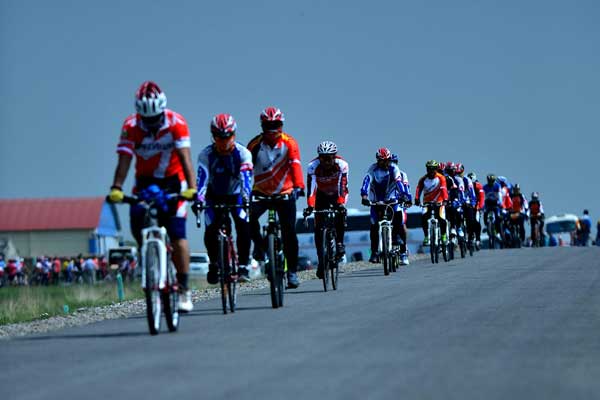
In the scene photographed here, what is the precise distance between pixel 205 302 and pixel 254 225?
1763 millimetres

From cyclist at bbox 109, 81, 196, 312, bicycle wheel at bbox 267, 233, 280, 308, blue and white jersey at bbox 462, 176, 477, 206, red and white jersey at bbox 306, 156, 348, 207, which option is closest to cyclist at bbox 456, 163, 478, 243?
blue and white jersey at bbox 462, 176, 477, 206

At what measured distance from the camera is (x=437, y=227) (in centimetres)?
2691

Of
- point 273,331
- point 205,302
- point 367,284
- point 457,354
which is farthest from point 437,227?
point 457,354

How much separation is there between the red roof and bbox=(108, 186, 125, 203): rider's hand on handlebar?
3880 inches

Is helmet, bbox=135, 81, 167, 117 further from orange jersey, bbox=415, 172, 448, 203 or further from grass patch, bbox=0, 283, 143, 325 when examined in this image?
orange jersey, bbox=415, 172, 448, 203

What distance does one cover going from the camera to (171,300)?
11453 millimetres

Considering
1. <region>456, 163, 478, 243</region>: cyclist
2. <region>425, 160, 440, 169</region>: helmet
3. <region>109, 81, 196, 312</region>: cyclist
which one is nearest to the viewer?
<region>109, 81, 196, 312</region>: cyclist

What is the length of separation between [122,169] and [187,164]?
651 millimetres

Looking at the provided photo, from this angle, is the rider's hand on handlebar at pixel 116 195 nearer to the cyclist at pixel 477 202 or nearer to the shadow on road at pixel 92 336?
the shadow on road at pixel 92 336

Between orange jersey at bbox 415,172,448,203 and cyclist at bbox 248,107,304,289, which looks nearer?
cyclist at bbox 248,107,304,289

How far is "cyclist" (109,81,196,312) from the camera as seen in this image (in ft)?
37.5

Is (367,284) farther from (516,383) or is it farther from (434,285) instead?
(516,383)

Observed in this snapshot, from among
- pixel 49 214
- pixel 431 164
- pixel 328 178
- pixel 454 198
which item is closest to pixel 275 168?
pixel 328 178

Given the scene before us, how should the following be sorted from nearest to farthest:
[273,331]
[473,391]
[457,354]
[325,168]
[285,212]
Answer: [473,391] → [457,354] → [273,331] → [285,212] → [325,168]
